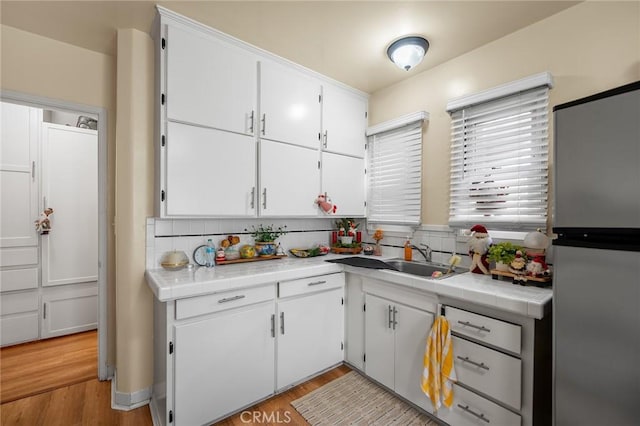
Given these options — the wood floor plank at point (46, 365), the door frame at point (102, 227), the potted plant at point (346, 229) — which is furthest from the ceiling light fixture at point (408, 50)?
the wood floor plank at point (46, 365)

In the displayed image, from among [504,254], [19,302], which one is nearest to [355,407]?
[504,254]

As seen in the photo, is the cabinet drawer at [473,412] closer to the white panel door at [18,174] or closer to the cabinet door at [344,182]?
the cabinet door at [344,182]

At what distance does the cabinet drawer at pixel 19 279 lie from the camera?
2.82 metres

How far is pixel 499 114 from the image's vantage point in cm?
205

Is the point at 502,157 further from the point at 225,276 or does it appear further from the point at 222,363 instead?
the point at 222,363

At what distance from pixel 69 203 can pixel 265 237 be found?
240cm

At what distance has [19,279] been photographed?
9.48 ft

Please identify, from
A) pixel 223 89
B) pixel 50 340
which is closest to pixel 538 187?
pixel 223 89

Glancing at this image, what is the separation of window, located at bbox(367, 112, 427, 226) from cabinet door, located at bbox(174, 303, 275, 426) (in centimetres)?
150

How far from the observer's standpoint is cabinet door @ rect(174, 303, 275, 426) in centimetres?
165

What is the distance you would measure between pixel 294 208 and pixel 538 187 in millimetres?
1811

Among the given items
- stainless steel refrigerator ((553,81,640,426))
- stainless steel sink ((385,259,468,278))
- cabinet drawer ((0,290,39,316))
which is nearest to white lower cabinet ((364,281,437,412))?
stainless steel sink ((385,259,468,278))

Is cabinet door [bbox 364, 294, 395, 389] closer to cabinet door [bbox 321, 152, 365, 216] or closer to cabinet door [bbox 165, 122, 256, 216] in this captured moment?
cabinet door [bbox 321, 152, 365, 216]

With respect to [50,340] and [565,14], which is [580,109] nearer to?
[565,14]
